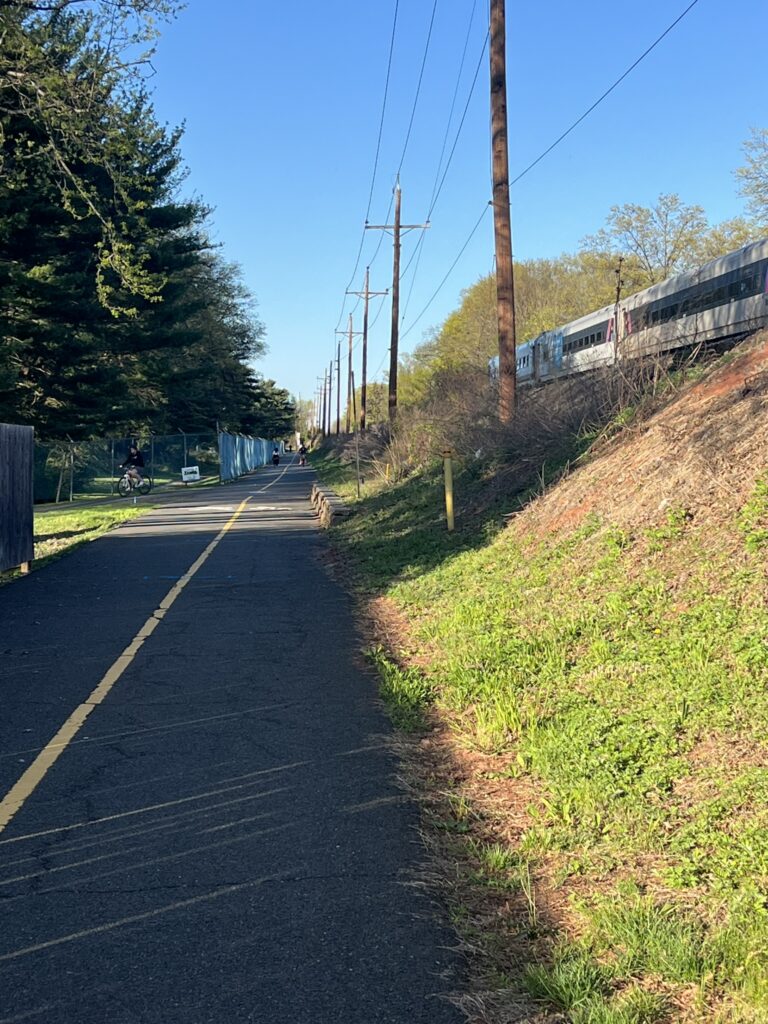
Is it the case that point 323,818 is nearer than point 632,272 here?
Yes

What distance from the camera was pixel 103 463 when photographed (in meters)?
38.1

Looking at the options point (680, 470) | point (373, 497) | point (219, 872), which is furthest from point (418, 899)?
point (373, 497)

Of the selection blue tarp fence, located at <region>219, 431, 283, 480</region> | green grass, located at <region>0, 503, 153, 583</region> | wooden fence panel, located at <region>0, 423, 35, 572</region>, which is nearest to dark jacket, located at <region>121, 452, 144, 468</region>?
green grass, located at <region>0, 503, 153, 583</region>

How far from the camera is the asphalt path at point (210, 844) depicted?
132 inches

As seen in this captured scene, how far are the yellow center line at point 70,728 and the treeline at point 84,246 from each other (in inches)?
278

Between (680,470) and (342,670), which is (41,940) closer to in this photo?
(342,670)

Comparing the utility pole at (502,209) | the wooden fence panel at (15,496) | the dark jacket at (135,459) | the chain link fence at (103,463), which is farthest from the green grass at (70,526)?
the utility pole at (502,209)

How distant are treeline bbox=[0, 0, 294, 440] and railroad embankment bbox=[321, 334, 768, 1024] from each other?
883cm

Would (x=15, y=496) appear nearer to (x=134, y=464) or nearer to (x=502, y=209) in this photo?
(x=502, y=209)

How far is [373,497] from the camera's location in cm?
2350

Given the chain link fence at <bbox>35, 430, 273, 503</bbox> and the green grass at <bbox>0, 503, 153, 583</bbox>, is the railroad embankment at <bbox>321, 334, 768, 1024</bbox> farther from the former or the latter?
the chain link fence at <bbox>35, 430, 273, 503</bbox>

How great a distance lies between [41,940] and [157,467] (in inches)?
1624

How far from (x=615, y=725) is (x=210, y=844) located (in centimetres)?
241

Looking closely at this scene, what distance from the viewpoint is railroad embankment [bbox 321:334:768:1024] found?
340cm
